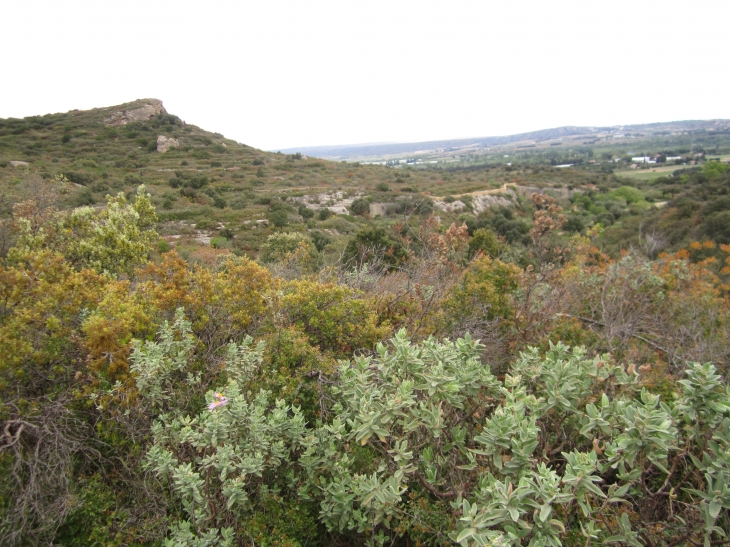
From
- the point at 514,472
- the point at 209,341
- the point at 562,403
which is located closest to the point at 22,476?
the point at 209,341

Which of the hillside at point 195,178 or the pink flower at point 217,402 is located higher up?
the hillside at point 195,178

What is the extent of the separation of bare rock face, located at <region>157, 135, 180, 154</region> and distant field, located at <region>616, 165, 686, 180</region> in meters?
59.4

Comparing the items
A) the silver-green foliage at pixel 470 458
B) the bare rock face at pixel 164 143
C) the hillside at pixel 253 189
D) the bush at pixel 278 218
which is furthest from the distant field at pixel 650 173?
the silver-green foliage at pixel 470 458

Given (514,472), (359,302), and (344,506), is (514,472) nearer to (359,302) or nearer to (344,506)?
(344,506)

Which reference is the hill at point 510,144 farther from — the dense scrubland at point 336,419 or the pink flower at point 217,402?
the pink flower at point 217,402

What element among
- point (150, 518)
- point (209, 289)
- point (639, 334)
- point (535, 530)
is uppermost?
point (209, 289)

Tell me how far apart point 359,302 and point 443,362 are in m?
1.69

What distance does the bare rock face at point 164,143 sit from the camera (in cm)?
3816

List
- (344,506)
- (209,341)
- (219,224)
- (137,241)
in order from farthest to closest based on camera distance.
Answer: (219,224) → (137,241) → (209,341) → (344,506)

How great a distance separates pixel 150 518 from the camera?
2449mm

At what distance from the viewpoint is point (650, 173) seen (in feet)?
191

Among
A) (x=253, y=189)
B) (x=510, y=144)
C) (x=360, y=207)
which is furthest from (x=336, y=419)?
(x=510, y=144)

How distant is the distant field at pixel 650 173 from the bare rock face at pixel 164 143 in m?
59.4

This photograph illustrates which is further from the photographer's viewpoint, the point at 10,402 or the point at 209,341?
the point at 209,341
